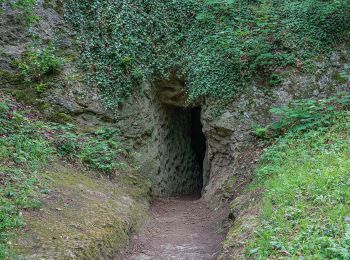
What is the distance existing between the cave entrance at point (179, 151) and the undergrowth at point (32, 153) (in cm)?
282

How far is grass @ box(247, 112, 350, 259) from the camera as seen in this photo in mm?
3629

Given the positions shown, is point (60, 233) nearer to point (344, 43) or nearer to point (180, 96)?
point (180, 96)

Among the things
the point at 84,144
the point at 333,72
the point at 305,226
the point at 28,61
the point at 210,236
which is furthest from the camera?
the point at 333,72

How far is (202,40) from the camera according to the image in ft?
36.0

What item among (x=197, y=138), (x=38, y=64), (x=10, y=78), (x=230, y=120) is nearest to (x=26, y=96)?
(x=10, y=78)

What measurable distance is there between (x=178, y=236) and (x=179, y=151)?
7007mm

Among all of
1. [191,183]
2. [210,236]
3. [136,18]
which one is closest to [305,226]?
[210,236]

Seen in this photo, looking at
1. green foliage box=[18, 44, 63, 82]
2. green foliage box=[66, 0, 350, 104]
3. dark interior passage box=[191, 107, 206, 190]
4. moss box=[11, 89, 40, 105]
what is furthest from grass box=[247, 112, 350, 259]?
dark interior passage box=[191, 107, 206, 190]

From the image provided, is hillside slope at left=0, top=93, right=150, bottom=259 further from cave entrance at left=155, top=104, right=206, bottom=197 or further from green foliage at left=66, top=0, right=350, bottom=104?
cave entrance at left=155, top=104, right=206, bottom=197

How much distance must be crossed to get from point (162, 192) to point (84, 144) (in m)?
4.21

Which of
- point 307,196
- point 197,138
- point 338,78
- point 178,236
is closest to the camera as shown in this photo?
point 307,196

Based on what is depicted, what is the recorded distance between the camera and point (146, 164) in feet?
32.9

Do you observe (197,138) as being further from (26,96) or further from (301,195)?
(301,195)

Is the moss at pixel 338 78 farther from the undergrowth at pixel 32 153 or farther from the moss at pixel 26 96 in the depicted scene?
the moss at pixel 26 96
